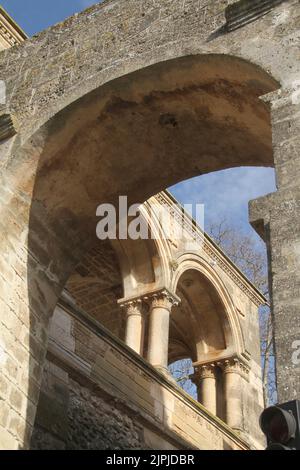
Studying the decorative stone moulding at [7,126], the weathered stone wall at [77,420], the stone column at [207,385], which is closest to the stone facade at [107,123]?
the decorative stone moulding at [7,126]

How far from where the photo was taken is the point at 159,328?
11289 mm

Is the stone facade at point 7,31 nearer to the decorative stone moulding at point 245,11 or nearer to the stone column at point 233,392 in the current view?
the decorative stone moulding at point 245,11

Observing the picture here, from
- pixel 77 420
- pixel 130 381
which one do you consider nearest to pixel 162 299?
pixel 130 381

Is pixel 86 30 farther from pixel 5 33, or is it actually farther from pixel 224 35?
pixel 5 33

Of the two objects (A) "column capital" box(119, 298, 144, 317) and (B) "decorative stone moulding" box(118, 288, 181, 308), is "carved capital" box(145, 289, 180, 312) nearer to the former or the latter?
(B) "decorative stone moulding" box(118, 288, 181, 308)

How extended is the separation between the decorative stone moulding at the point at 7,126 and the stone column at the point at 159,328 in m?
4.88

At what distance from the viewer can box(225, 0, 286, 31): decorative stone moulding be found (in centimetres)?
619

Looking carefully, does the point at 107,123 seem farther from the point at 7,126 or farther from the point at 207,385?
the point at 207,385

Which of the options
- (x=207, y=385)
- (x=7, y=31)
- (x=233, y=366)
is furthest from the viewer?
(x=233, y=366)

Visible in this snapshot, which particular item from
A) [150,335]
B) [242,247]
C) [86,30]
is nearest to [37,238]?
[86,30]

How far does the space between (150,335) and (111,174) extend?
4635 mm

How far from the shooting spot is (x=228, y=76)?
6.20 meters

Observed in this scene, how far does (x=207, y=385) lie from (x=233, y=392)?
0.47m

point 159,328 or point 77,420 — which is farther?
point 159,328
